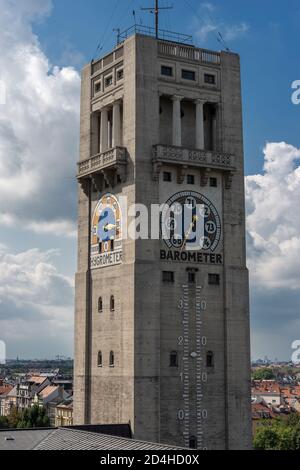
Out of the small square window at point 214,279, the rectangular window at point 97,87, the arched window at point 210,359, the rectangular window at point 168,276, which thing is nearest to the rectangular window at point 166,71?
the rectangular window at point 97,87

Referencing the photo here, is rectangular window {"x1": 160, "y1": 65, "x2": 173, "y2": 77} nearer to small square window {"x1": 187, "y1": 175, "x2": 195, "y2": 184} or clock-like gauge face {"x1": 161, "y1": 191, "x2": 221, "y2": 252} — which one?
small square window {"x1": 187, "y1": 175, "x2": 195, "y2": 184}

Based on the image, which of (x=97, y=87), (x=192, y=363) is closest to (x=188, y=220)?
(x=192, y=363)

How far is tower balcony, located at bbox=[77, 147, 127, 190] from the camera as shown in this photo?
214ft

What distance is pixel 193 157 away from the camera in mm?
66062

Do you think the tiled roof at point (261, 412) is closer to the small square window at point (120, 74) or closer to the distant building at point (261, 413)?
the distant building at point (261, 413)

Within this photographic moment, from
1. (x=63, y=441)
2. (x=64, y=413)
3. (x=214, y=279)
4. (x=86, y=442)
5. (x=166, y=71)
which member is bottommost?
(x=64, y=413)

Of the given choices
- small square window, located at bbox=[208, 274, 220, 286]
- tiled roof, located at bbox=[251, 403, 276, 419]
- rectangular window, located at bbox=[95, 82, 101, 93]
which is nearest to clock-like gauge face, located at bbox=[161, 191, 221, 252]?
small square window, located at bbox=[208, 274, 220, 286]

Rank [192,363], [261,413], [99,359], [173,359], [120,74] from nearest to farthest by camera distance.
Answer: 1. [173,359]
2. [192,363]
3. [99,359]
4. [120,74]
5. [261,413]

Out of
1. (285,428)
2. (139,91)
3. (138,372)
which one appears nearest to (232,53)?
(139,91)

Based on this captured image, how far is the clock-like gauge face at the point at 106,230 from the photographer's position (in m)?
66.0

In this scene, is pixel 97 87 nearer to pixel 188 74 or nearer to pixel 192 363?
pixel 188 74

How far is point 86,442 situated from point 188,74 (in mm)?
34257

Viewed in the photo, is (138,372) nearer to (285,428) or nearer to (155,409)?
(155,409)

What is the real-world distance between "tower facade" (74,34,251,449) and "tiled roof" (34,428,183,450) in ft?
38.2
